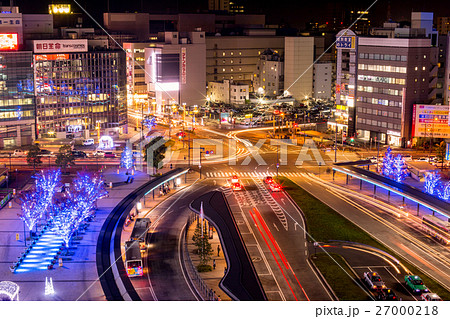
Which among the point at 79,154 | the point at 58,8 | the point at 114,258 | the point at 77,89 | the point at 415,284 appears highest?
the point at 58,8

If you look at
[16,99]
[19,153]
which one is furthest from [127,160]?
[16,99]

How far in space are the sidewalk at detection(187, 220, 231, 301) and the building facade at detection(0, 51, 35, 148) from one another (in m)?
44.6

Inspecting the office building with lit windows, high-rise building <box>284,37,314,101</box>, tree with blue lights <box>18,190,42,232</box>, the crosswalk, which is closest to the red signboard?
the office building with lit windows

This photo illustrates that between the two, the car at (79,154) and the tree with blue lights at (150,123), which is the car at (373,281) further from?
the tree with blue lights at (150,123)

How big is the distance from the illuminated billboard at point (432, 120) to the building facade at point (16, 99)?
5589 cm

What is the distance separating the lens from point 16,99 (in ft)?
280

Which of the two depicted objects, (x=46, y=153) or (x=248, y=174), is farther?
(x=46, y=153)

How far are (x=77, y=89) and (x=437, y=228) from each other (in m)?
59.3

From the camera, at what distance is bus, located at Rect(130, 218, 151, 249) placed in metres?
46.9

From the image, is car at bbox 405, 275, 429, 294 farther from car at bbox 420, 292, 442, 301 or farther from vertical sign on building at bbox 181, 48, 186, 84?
vertical sign on building at bbox 181, 48, 186, 84

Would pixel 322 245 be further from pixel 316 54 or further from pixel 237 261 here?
pixel 316 54

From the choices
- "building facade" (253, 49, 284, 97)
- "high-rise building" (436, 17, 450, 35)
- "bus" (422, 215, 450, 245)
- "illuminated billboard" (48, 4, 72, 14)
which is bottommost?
"bus" (422, 215, 450, 245)

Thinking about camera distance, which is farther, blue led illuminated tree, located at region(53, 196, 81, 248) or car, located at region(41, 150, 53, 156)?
→ car, located at region(41, 150, 53, 156)

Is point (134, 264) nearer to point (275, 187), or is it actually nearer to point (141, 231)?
point (141, 231)
